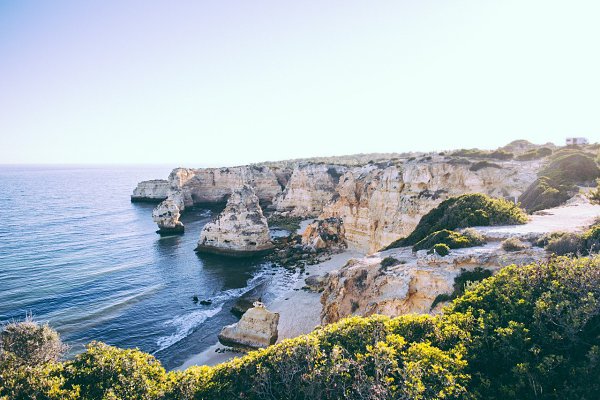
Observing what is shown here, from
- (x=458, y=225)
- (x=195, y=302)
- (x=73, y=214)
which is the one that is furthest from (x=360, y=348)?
(x=73, y=214)

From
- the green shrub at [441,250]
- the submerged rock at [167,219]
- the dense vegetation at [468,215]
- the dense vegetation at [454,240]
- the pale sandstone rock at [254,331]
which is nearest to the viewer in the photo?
the green shrub at [441,250]

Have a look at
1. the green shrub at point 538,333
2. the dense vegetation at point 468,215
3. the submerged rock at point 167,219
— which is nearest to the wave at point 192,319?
the dense vegetation at point 468,215

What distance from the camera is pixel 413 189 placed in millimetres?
35625

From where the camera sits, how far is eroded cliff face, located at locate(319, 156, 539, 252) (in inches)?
1281

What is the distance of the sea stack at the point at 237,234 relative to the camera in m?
46.4

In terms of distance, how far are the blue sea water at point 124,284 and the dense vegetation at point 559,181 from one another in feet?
74.6

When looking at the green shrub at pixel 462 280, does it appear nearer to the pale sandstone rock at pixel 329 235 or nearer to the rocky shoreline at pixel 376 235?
the rocky shoreline at pixel 376 235

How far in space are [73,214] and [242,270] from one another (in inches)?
1988

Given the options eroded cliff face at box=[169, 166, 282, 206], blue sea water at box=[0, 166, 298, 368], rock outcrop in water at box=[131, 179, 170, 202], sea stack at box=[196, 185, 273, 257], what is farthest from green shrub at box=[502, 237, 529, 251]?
rock outcrop in water at box=[131, 179, 170, 202]

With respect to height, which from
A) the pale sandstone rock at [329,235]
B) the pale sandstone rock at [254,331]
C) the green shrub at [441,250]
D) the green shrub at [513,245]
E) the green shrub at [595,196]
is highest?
the green shrub at [595,196]

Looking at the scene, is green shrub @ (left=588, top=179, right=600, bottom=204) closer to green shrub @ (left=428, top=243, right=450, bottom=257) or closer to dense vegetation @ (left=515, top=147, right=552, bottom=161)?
green shrub @ (left=428, top=243, right=450, bottom=257)

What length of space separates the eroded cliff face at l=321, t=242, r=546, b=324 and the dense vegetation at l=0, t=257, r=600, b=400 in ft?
13.6

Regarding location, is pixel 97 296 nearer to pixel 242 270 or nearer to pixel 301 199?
pixel 242 270

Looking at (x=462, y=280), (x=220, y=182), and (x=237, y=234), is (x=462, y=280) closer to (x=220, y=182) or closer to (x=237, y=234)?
(x=237, y=234)
